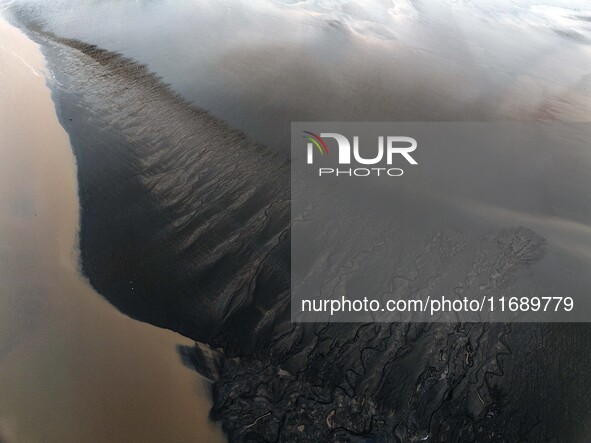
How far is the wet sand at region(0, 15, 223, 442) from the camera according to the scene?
395cm

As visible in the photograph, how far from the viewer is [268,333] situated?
4441 mm

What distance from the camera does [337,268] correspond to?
189 inches

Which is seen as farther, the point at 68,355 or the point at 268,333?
the point at 268,333

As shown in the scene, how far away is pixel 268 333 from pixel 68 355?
1986 mm

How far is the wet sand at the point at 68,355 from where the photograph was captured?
3.95 metres

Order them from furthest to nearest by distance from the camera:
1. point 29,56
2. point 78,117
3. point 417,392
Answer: point 29,56 → point 78,117 → point 417,392

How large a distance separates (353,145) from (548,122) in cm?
312

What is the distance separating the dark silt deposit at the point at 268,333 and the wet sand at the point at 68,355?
0.58 feet

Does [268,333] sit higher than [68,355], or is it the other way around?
[268,333]

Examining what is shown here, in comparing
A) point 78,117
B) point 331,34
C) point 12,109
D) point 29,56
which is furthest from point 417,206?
point 29,56

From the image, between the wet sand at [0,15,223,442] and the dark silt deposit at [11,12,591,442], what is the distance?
0.18 meters

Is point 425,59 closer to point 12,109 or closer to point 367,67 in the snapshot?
point 367,67

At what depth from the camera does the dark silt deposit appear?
154 inches

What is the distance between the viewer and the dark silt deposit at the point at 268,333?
12.8 ft
